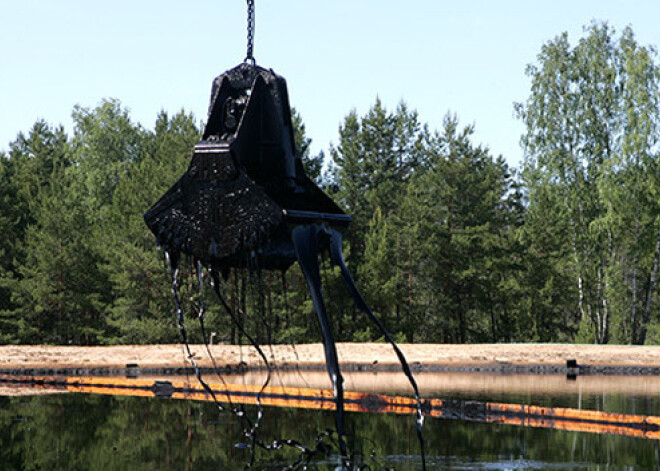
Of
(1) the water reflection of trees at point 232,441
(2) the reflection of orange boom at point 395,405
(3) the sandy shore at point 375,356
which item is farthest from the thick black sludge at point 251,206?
(3) the sandy shore at point 375,356

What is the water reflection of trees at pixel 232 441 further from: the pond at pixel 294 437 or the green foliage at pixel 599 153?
the green foliage at pixel 599 153

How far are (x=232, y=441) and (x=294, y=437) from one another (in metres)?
0.78

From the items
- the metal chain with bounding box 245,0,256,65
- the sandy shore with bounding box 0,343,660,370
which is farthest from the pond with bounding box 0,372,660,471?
the sandy shore with bounding box 0,343,660,370

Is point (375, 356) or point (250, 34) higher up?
point (250, 34)

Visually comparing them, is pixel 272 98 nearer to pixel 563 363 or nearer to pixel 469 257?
pixel 563 363

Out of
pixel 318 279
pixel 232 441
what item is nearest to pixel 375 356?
pixel 232 441

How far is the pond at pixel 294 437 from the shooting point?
9.92m

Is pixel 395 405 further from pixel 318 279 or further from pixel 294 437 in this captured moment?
pixel 318 279

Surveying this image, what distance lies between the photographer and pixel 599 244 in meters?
42.5

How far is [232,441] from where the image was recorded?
38.5 feet

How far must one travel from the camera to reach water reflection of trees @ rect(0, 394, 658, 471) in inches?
394

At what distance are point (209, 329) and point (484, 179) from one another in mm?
14603

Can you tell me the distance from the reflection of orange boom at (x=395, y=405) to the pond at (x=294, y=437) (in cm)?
10

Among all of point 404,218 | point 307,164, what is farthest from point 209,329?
point 307,164
